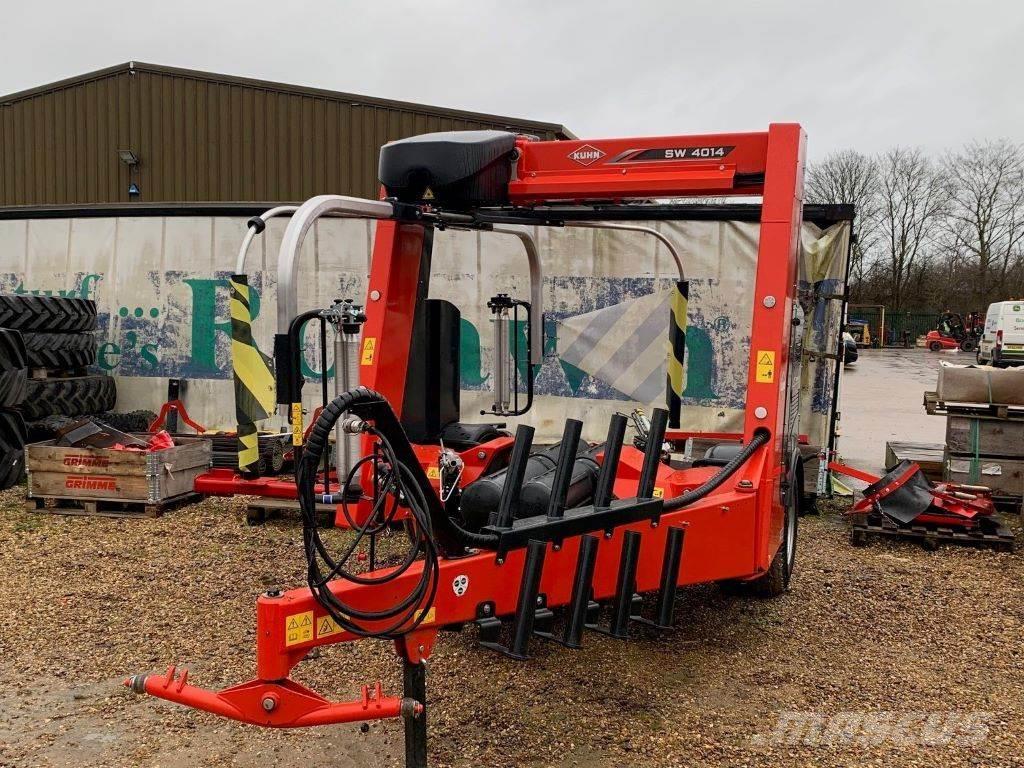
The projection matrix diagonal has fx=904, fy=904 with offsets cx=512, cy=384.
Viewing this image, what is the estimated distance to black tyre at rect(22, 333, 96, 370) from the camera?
28.4 feet

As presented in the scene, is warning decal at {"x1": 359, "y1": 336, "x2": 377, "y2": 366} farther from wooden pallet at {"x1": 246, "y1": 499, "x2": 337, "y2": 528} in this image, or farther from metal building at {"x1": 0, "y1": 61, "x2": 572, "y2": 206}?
metal building at {"x1": 0, "y1": 61, "x2": 572, "y2": 206}

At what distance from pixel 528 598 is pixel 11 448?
6433 mm

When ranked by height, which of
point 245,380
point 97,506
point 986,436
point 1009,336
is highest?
point 1009,336

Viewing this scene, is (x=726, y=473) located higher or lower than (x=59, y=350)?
lower

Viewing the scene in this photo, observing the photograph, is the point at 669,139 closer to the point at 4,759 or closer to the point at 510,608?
the point at 510,608

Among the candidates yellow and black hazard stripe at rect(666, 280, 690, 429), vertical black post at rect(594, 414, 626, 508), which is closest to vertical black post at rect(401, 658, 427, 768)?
vertical black post at rect(594, 414, 626, 508)

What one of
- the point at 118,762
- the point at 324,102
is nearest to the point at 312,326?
the point at 324,102

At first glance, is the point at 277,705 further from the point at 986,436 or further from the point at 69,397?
the point at 69,397

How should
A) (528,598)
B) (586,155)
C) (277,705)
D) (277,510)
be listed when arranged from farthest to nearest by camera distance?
1. (277,510)
2. (586,155)
3. (528,598)
4. (277,705)

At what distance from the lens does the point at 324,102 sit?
1355 cm

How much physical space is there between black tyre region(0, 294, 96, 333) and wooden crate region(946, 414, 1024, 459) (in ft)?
27.2

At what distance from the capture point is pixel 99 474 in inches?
275

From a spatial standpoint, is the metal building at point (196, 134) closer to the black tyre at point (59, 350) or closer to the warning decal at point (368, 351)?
the black tyre at point (59, 350)

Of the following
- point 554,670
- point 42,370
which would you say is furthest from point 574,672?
point 42,370
